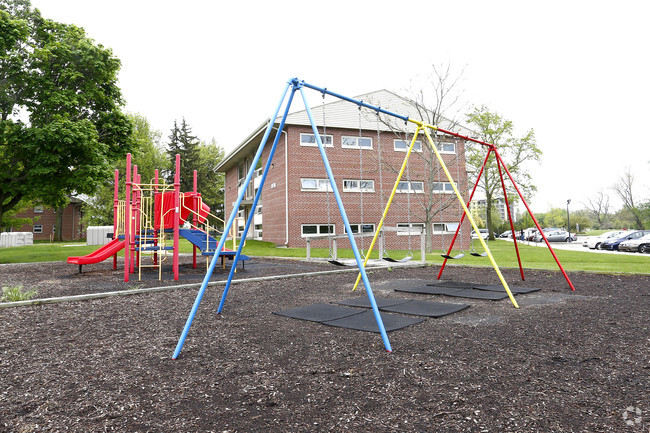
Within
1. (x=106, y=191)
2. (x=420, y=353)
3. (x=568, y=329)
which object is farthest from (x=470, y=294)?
(x=106, y=191)

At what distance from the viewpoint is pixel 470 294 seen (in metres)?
7.13

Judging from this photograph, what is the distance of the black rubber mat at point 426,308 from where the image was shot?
5458mm

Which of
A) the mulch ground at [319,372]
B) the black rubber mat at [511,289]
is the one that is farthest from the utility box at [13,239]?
the black rubber mat at [511,289]

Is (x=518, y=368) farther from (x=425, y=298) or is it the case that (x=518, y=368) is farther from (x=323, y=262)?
(x=323, y=262)

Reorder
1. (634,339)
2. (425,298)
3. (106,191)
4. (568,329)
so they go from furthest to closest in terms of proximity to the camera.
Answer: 1. (106,191)
2. (425,298)
3. (568,329)
4. (634,339)

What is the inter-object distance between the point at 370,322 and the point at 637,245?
2968 cm

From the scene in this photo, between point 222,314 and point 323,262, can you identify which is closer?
point 222,314

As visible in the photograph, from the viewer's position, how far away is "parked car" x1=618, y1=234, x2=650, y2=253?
26456 millimetres

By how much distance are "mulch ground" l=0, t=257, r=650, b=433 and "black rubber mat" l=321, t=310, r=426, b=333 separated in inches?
7.1

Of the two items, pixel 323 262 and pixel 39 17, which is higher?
pixel 39 17

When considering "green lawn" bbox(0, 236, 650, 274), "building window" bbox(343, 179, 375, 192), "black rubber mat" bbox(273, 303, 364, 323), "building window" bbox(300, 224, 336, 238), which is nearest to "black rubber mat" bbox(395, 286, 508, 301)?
"black rubber mat" bbox(273, 303, 364, 323)

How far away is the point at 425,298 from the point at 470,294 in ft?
2.76

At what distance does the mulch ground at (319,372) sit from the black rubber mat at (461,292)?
87 cm

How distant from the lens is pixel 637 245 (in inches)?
1064
